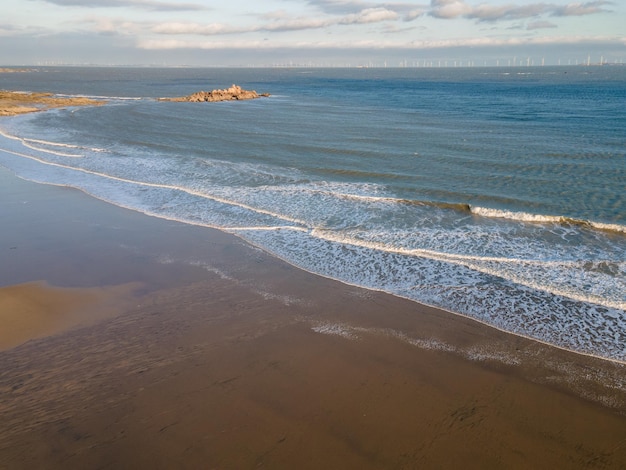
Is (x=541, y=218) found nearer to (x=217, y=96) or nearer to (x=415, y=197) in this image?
(x=415, y=197)

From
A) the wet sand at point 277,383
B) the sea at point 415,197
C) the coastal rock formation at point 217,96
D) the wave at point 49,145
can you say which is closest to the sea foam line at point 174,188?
the sea at point 415,197

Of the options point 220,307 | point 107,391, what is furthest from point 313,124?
point 107,391

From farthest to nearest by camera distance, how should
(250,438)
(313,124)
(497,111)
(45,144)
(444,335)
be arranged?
(497,111) → (313,124) → (45,144) → (444,335) → (250,438)

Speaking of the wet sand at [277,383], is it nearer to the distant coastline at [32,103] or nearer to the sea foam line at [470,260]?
the sea foam line at [470,260]

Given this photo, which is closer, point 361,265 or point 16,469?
point 16,469

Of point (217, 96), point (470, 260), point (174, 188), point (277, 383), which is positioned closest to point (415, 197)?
point (470, 260)

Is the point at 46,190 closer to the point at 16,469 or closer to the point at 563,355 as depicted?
the point at 16,469

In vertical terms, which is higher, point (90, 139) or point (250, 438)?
point (90, 139)
